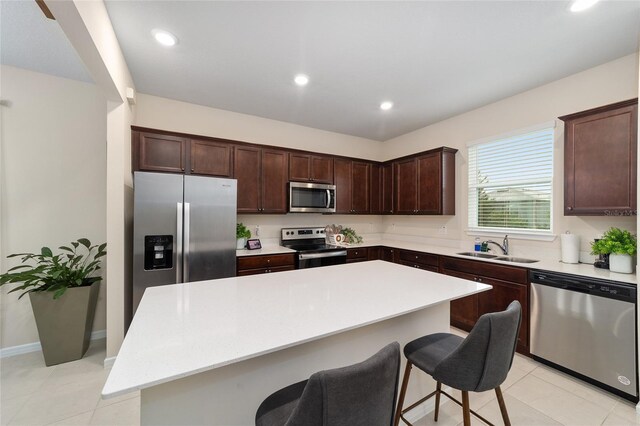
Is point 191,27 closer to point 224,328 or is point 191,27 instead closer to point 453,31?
point 453,31

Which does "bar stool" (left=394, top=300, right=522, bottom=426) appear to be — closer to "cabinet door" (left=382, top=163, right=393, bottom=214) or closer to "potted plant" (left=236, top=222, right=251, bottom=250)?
"potted plant" (left=236, top=222, right=251, bottom=250)

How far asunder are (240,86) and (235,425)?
3087 mm

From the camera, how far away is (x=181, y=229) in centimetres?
267

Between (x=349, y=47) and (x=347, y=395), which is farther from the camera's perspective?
(x=349, y=47)

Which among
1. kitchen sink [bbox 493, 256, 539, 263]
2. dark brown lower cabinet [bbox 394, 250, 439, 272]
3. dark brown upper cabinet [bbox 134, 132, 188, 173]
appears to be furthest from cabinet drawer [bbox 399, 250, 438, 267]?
dark brown upper cabinet [bbox 134, 132, 188, 173]

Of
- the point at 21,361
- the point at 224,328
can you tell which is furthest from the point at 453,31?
the point at 21,361

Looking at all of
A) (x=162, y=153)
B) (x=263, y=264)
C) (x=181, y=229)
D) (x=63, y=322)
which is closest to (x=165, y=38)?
(x=162, y=153)

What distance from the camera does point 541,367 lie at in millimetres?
2443

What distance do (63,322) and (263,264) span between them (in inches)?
75.9

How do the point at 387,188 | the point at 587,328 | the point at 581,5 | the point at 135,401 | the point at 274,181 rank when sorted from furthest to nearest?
the point at 387,188
the point at 274,181
the point at 587,328
the point at 135,401
the point at 581,5

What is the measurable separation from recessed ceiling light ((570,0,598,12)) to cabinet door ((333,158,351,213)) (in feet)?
9.66

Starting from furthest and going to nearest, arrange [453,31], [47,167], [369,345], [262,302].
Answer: [47,167]
[453,31]
[369,345]
[262,302]

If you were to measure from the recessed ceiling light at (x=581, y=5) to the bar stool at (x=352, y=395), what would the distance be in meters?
2.57

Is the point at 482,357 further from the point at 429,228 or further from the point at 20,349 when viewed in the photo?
the point at 20,349
